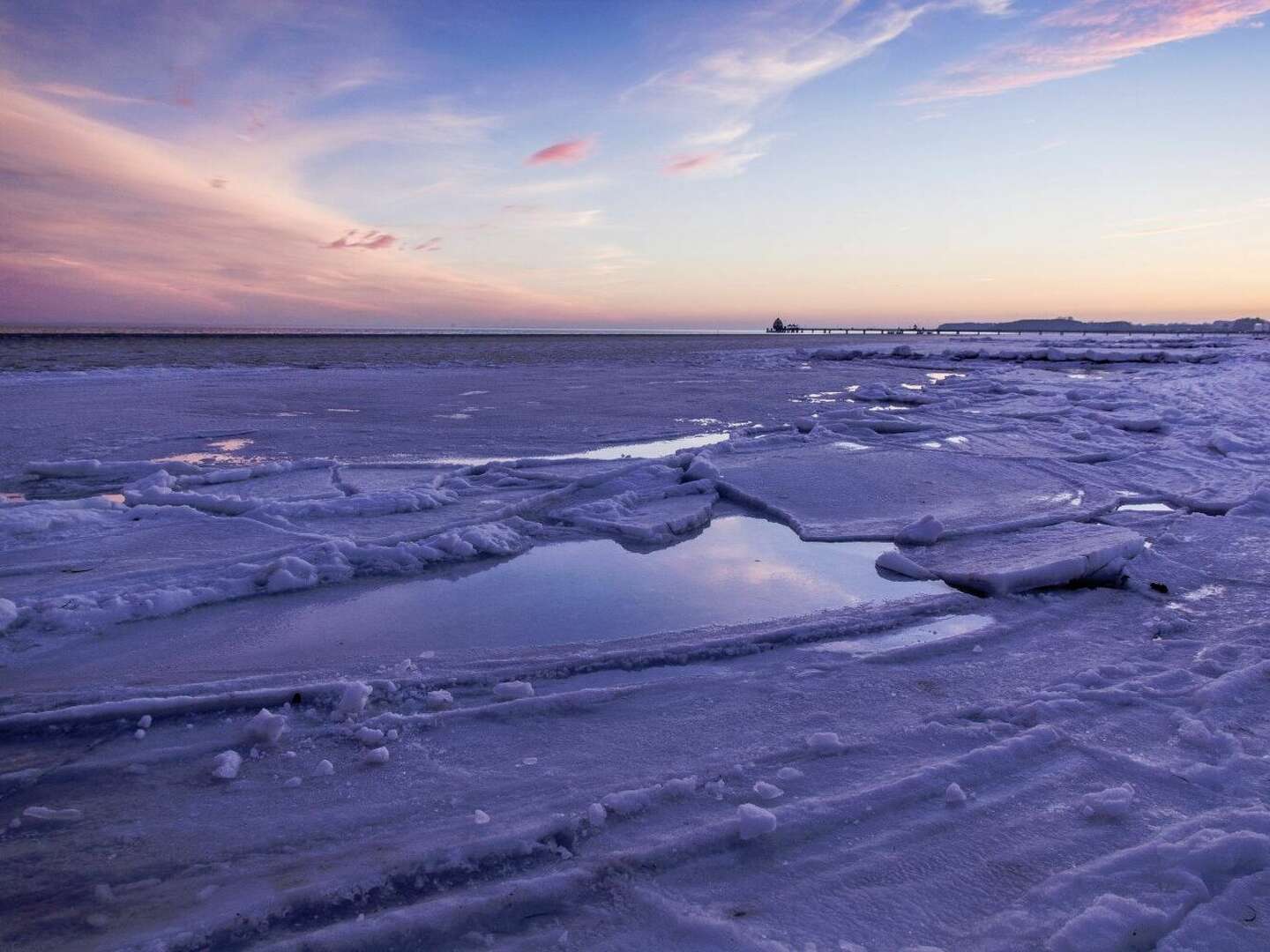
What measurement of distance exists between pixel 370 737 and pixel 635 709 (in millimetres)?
939

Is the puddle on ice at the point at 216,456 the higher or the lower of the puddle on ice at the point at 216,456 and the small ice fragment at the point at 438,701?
the higher

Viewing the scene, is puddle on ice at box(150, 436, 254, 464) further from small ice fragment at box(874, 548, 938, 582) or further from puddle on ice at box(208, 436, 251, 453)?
small ice fragment at box(874, 548, 938, 582)

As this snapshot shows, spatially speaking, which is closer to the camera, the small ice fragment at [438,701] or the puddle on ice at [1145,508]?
the small ice fragment at [438,701]

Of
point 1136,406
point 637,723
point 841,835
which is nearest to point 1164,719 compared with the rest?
point 841,835

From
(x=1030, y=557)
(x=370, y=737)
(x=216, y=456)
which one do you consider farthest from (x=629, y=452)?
(x=370, y=737)

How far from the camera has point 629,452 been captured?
27.1 feet

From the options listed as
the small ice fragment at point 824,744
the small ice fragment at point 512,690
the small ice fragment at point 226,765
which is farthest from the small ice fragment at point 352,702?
the small ice fragment at point 824,744

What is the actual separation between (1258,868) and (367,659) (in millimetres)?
3010

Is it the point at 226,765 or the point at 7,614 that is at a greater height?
the point at 7,614

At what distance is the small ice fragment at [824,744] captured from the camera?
2.43 metres

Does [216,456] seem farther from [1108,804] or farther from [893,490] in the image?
[1108,804]

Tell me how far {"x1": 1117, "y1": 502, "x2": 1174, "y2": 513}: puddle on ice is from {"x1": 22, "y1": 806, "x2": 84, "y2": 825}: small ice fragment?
253 inches

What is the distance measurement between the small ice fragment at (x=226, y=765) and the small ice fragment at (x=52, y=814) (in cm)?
34

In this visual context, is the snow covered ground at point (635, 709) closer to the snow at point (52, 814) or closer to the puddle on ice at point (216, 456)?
the snow at point (52, 814)
